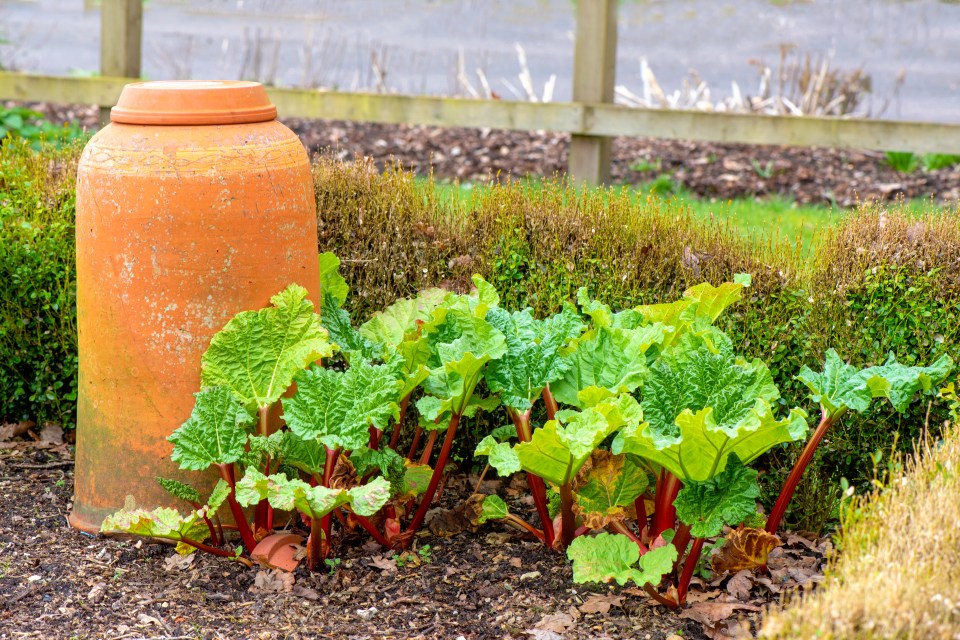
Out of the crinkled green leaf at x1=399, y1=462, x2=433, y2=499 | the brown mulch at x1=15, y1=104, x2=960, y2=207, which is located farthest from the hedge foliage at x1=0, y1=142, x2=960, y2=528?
the brown mulch at x1=15, y1=104, x2=960, y2=207

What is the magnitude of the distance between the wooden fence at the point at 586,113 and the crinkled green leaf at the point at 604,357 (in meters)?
2.65

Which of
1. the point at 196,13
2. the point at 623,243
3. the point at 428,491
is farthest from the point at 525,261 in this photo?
the point at 196,13

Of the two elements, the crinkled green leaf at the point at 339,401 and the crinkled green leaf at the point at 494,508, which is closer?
the crinkled green leaf at the point at 339,401

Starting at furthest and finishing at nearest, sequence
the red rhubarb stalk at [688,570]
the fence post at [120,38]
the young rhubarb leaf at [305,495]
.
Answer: the fence post at [120,38] < the red rhubarb stalk at [688,570] < the young rhubarb leaf at [305,495]

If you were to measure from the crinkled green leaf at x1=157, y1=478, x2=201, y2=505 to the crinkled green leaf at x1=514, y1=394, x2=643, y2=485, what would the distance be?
0.97m

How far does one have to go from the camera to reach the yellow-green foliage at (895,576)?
1.88 metres

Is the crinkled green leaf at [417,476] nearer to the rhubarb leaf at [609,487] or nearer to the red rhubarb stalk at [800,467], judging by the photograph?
the rhubarb leaf at [609,487]

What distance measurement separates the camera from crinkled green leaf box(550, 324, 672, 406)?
2.93 meters

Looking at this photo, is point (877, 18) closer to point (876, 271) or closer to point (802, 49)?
point (802, 49)

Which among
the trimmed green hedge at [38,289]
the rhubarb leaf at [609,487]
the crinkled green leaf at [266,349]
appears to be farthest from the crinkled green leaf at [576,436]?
the trimmed green hedge at [38,289]

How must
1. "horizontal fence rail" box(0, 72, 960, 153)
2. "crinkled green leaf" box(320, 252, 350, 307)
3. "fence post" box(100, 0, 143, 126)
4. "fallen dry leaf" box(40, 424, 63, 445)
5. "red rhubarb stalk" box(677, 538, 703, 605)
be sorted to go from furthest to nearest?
"fence post" box(100, 0, 143, 126)
"horizontal fence rail" box(0, 72, 960, 153)
"fallen dry leaf" box(40, 424, 63, 445)
"crinkled green leaf" box(320, 252, 350, 307)
"red rhubarb stalk" box(677, 538, 703, 605)

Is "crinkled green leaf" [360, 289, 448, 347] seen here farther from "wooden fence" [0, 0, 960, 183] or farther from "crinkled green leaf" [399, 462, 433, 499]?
"wooden fence" [0, 0, 960, 183]

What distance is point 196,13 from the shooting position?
1219cm

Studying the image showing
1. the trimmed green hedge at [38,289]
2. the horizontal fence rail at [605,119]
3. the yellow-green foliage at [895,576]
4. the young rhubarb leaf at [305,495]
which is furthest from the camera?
the horizontal fence rail at [605,119]
